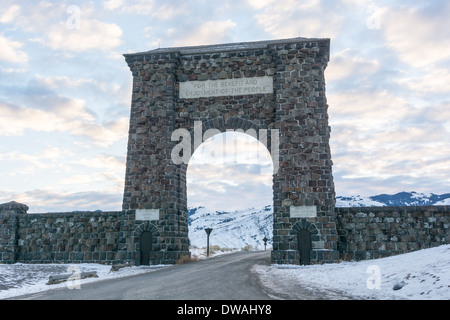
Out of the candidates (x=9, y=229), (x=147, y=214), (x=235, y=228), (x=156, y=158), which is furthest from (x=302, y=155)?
(x=235, y=228)

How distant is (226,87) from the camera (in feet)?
59.1

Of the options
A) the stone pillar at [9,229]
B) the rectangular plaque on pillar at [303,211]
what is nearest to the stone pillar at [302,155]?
the rectangular plaque on pillar at [303,211]

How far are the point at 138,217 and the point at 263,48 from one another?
8.81 m

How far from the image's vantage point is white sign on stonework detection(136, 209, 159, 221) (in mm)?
17523

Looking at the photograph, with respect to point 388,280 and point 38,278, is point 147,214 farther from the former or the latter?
point 388,280

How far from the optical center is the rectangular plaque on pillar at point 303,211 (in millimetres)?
16031

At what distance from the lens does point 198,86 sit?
722 inches

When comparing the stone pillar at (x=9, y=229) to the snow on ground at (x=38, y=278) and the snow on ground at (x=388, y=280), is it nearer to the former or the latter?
the snow on ground at (x=38, y=278)

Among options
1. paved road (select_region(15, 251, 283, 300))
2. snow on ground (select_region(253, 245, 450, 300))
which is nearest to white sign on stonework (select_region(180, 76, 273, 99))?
snow on ground (select_region(253, 245, 450, 300))

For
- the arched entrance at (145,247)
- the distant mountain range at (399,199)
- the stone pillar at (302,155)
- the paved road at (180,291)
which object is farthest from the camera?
the distant mountain range at (399,199)

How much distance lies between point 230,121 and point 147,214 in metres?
5.21

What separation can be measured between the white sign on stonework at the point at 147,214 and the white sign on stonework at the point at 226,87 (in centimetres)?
509
